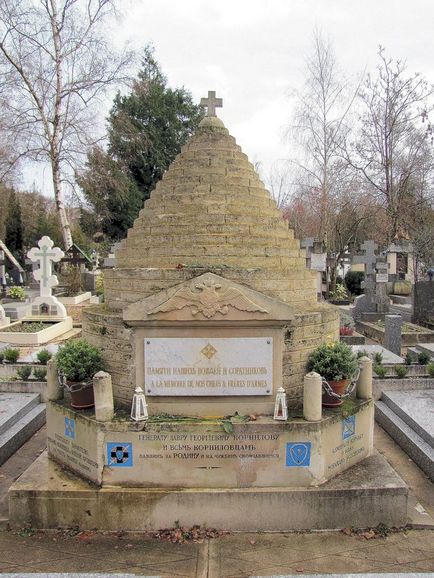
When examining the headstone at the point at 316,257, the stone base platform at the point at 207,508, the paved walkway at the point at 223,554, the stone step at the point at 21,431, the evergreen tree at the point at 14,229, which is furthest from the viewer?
the evergreen tree at the point at 14,229

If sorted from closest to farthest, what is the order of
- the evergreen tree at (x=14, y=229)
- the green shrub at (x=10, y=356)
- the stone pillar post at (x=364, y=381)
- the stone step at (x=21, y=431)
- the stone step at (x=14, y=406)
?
the stone pillar post at (x=364, y=381), the stone step at (x=21, y=431), the stone step at (x=14, y=406), the green shrub at (x=10, y=356), the evergreen tree at (x=14, y=229)

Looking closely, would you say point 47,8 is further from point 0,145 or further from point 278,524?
point 278,524

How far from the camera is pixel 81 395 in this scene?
5.80 m

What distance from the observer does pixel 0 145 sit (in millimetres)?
25438

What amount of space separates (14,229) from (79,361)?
46113 millimetres

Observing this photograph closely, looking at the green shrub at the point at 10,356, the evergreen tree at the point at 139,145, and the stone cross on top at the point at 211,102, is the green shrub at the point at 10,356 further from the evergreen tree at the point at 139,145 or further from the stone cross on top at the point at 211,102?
the evergreen tree at the point at 139,145

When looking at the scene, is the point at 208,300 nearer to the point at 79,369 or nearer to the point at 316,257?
the point at 79,369

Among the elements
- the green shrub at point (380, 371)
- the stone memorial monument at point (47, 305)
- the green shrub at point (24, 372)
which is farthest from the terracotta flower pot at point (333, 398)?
the stone memorial monument at point (47, 305)

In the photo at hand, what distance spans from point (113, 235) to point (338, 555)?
32.9 m

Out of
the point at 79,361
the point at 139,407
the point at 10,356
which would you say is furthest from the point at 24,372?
the point at 139,407

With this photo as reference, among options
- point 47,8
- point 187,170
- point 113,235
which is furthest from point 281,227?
point 113,235

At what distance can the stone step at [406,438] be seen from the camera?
6.55 meters

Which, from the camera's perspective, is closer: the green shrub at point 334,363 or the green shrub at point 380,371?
the green shrub at point 334,363

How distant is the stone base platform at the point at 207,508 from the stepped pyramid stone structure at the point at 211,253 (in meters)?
1.26
